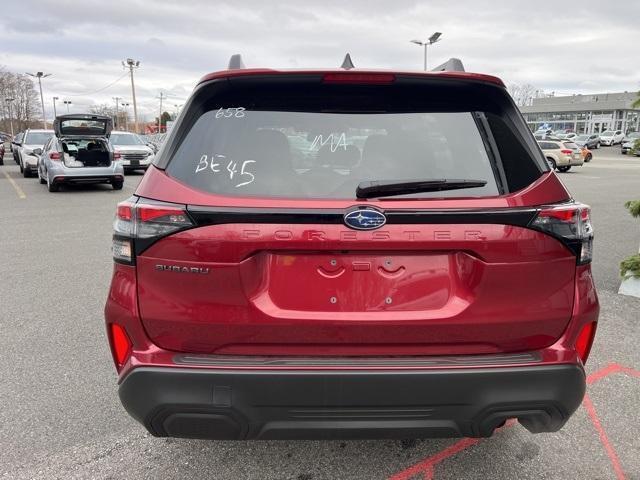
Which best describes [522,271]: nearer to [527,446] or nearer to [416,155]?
[416,155]

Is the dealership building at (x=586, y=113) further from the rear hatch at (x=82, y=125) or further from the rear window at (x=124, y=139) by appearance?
the rear hatch at (x=82, y=125)

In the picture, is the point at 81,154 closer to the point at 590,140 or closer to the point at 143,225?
the point at 143,225

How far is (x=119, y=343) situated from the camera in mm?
2135

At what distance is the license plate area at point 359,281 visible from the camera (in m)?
1.96

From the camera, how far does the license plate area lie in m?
1.96

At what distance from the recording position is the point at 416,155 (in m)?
2.13

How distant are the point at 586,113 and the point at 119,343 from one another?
102395 mm

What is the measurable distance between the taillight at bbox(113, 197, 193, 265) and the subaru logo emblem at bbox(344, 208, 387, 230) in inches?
23.6

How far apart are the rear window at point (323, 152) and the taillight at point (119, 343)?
67 centimetres

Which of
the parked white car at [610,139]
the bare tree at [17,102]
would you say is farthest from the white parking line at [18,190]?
the bare tree at [17,102]

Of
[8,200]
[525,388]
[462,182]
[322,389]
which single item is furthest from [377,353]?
[8,200]

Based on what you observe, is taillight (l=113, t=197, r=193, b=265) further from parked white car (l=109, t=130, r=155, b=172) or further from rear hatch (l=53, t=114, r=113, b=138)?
parked white car (l=109, t=130, r=155, b=172)

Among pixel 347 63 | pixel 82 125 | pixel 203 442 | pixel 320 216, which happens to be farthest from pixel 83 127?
pixel 320 216

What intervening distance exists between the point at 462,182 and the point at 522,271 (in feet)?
1.35
